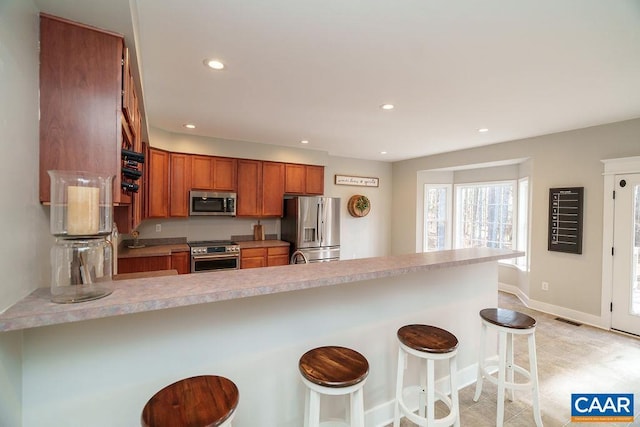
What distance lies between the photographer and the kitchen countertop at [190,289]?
3.06ft

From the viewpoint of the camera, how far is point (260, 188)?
477 centimetres

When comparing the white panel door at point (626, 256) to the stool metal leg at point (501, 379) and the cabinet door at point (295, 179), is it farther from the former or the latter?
the cabinet door at point (295, 179)

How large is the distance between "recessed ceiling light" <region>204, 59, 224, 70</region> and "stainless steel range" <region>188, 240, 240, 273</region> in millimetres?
2636

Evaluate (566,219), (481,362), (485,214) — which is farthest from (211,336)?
(485,214)

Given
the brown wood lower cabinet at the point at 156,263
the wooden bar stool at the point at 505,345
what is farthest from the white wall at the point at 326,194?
the wooden bar stool at the point at 505,345

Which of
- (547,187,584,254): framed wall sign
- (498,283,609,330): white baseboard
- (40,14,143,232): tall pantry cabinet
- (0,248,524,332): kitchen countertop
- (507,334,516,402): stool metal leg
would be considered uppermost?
(40,14,143,232): tall pantry cabinet

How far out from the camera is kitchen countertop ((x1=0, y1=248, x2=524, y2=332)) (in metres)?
0.93

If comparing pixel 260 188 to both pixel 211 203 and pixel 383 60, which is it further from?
pixel 383 60

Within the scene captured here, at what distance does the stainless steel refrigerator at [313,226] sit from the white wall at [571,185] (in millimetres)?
2758

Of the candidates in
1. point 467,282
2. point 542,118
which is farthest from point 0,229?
point 542,118

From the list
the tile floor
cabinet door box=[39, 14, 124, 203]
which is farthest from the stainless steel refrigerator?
cabinet door box=[39, 14, 124, 203]

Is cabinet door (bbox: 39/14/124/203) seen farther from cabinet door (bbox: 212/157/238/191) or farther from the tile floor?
cabinet door (bbox: 212/157/238/191)

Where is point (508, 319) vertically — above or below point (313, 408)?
above

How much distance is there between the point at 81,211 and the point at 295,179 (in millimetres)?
4113
